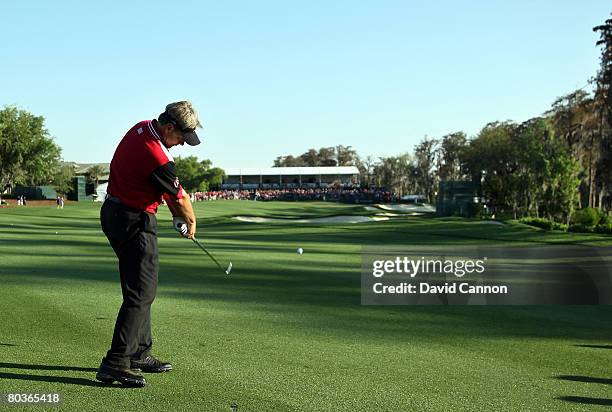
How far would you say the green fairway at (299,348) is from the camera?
577cm

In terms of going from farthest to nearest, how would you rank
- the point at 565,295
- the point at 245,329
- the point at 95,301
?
the point at 565,295
the point at 95,301
the point at 245,329

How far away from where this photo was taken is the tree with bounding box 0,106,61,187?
273ft

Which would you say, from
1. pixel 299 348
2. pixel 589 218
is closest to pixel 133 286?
pixel 299 348

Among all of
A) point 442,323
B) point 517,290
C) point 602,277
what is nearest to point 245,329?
point 442,323

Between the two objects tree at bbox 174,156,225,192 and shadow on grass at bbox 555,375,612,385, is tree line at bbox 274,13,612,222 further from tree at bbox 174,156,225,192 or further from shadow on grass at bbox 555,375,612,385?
tree at bbox 174,156,225,192

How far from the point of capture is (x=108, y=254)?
20.3 metres

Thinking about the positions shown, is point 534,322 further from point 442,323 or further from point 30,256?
point 30,256

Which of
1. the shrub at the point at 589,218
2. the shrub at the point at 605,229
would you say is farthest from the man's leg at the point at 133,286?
the shrub at the point at 589,218

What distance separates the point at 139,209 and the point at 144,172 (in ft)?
1.11

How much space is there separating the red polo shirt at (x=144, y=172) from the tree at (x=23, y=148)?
271 ft

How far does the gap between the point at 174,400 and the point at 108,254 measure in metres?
15.4

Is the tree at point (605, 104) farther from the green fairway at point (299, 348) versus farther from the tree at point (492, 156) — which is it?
the green fairway at point (299, 348)

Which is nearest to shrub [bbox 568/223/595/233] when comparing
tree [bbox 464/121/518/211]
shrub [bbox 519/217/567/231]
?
shrub [bbox 519/217/567/231]

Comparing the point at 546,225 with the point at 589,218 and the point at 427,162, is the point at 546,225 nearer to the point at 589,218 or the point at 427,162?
the point at 589,218
